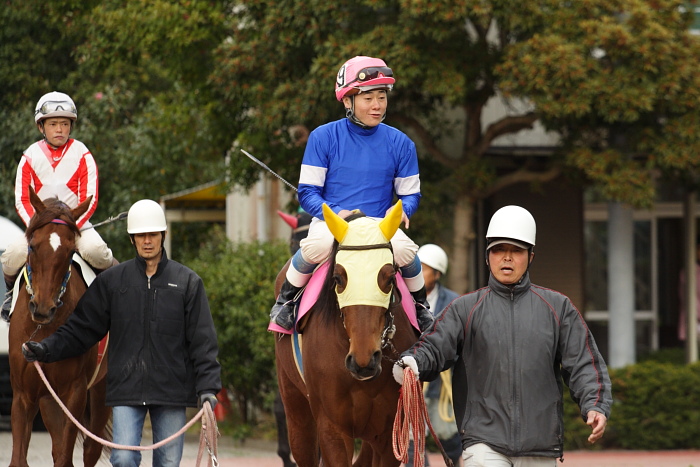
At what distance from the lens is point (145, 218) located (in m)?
7.21

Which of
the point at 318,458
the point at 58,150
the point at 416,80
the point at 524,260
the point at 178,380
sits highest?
the point at 416,80

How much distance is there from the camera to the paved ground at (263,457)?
481 inches

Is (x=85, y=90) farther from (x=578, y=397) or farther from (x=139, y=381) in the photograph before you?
(x=578, y=397)

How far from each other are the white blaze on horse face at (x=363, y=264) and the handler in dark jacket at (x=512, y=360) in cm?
37

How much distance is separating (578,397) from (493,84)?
8591 mm

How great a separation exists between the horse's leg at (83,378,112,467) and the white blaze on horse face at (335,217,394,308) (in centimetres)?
307

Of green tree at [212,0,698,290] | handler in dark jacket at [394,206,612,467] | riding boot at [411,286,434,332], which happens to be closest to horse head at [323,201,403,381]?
handler in dark jacket at [394,206,612,467]

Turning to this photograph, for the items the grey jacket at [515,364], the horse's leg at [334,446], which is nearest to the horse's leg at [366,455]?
the horse's leg at [334,446]

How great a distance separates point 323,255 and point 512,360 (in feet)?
4.86

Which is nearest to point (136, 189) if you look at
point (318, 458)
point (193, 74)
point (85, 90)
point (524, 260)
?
point (85, 90)

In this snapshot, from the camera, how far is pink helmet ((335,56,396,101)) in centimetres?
698

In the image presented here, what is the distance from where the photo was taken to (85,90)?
56.9 feet

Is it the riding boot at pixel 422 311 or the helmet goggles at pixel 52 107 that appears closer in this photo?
the riding boot at pixel 422 311

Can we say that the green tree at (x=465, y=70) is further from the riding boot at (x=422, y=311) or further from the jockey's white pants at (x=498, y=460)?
the jockey's white pants at (x=498, y=460)
